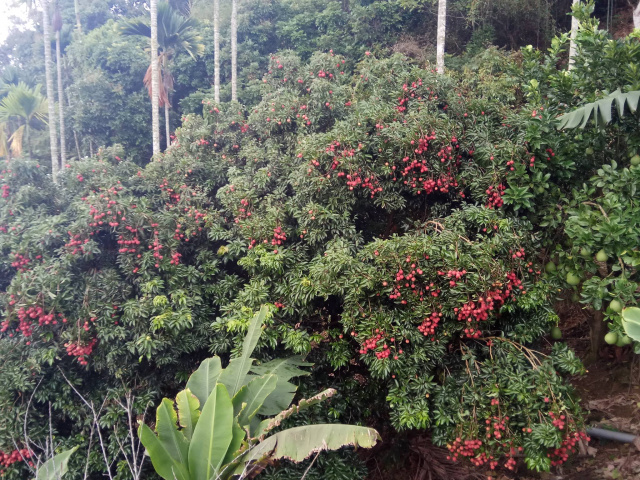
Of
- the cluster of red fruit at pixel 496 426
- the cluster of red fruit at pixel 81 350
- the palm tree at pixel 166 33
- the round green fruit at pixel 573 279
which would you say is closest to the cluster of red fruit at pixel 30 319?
the cluster of red fruit at pixel 81 350

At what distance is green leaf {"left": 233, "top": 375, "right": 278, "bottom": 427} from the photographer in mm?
4051

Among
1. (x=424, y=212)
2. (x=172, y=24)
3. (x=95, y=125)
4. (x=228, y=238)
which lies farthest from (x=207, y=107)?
(x=95, y=125)

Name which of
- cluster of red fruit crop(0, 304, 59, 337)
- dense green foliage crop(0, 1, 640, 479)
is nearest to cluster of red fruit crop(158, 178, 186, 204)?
dense green foliage crop(0, 1, 640, 479)

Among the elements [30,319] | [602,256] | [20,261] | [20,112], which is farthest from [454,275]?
[20,112]

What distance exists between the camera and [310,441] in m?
3.43

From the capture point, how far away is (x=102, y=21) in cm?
2025

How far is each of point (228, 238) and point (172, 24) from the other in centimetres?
1009

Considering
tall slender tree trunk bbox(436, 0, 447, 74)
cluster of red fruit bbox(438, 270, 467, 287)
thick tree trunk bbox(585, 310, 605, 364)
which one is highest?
tall slender tree trunk bbox(436, 0, 447, 74)

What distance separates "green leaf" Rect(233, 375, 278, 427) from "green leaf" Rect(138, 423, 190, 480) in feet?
2.14

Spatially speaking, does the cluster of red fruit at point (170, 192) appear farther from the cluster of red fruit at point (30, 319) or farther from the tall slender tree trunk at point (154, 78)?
the tall slender tree trunk at point (154, 78)

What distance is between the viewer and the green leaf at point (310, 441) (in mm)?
3314

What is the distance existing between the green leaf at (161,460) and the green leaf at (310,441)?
598 millimetres

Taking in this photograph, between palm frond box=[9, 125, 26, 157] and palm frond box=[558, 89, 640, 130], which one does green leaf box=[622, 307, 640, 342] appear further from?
palm frond box=[9, 125, 26, 157]

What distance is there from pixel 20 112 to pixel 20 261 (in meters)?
11.1
